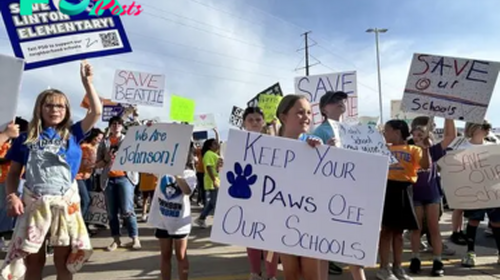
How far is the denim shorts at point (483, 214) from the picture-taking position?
437 centimetres

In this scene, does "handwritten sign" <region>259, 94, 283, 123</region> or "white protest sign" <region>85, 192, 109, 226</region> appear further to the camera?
→ "handwritten sign" <region>259, 94, 283, 123</region>

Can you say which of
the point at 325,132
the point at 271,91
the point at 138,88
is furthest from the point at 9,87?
the point at 271,91

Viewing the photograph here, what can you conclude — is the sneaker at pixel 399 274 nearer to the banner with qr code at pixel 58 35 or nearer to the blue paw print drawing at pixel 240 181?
the blue paw print drawing at pixel 240 181

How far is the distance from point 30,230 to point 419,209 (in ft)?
13.2

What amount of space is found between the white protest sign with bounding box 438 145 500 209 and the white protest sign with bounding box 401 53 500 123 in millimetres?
471

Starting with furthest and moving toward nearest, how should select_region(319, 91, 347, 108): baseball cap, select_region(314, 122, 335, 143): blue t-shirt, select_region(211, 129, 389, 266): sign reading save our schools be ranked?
select_region(319, 91, 347, 108): baseball cap
select_region(314, 122, 335, 143): blue t-shirt
select_region(211, 129, 389, 266): sign reading save our schools

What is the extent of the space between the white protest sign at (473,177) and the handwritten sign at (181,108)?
4819mm

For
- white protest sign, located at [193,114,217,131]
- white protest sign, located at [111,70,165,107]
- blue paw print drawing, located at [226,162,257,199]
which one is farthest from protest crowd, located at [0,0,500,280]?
white protest sign, located at [193,114,217,131]

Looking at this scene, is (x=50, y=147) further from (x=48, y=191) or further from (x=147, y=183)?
(x=147, y=183)

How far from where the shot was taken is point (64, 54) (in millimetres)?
3176

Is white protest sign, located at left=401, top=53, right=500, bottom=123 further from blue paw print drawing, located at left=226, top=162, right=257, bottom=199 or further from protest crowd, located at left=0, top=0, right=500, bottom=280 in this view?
blue paw print drawing, located at left=226, top=162, right=257, bottom=199

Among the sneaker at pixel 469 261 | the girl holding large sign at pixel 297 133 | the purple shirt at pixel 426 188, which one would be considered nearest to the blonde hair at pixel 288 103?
the girl holding large sign at pixel 297 133

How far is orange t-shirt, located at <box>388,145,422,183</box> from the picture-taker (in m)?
3.91

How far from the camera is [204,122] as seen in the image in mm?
14578
